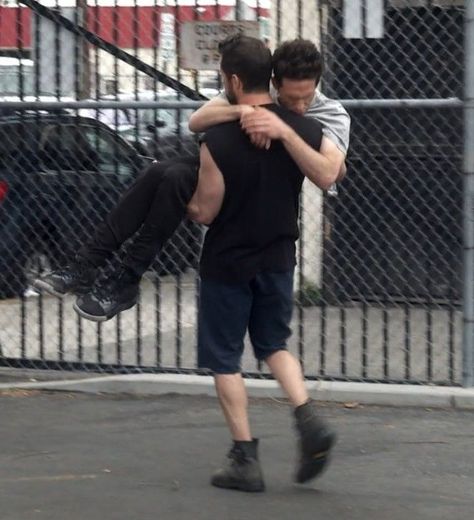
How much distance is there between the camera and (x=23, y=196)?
25.8 ft

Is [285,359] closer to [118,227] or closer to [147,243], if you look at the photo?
[147,243]

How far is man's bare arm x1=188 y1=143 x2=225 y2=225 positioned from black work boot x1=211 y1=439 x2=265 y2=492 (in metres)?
0.95

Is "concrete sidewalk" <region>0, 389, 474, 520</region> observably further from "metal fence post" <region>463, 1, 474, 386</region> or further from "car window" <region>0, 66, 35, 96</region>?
"car window" <region>0, 66, 35, 96</region>

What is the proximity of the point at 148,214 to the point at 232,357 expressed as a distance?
69 centimetres

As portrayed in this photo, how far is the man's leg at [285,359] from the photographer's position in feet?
16.8

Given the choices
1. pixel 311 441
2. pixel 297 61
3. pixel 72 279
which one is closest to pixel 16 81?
pixel 72 279

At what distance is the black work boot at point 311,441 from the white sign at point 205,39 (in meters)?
2.68

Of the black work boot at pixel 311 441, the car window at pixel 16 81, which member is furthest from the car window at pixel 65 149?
the black work boot at pixel 311 441

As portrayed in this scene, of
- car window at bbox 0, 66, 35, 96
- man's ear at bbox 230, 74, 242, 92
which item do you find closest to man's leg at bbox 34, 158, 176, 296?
man's ear at bbox 230, 74, 242, 92

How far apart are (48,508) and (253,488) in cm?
85

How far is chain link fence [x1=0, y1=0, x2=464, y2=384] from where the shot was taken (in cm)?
736

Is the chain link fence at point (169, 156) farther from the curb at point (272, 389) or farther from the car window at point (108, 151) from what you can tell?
the curb at point (272, 389)

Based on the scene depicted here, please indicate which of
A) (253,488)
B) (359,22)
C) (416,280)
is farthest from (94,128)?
(253,488)

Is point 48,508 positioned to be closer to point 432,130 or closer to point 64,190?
point 64,190
